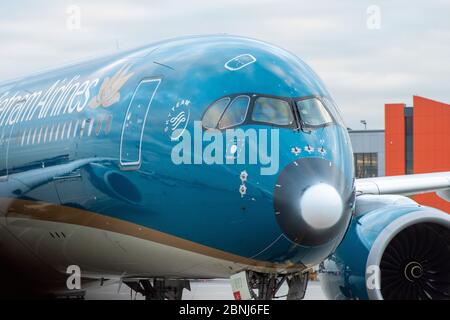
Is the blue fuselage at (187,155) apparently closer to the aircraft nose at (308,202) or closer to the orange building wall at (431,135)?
the aircraft nose at (308,202)

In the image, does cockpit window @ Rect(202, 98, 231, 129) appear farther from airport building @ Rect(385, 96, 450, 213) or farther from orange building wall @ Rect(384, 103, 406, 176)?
orange building wall @ Rect(384, 103, 406, 176)

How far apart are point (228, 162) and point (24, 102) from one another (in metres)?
5.72

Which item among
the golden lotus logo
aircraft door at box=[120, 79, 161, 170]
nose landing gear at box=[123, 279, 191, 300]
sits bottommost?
nose landing gear at box=[123, 279, 191, 300]

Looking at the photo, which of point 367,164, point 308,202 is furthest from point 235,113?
point 367,164

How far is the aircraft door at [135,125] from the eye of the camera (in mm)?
12086

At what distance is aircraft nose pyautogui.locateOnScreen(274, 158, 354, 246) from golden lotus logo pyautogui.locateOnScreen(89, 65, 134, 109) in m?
2.97

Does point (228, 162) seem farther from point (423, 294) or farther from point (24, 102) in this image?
point (24, 102)

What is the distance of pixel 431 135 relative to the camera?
5831 cm

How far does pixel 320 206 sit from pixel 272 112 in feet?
4.36

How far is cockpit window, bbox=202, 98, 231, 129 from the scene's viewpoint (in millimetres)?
11398

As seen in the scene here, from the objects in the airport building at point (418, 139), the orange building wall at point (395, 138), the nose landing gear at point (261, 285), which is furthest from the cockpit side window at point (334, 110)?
the orange building wall at point (395, 138)

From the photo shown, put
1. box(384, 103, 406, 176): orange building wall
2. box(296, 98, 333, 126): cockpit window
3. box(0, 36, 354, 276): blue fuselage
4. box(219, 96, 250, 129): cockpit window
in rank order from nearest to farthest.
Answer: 1. box(0, 36, 354, 276): blue fuselage
2. box(219, 96, 250, 129): cockpit window
3. box(296, 98, 333, 126): cockpit window
4. box(384, 103, 406, 176): orange building wall

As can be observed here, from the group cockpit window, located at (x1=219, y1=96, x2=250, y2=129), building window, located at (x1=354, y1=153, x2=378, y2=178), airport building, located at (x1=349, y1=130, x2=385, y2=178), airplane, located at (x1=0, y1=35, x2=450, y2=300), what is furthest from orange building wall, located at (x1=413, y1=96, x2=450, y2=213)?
cockpit window, located at (x1=219, y1=96, x2=250, y2=129)

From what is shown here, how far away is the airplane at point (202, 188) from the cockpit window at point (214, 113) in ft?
0.06
